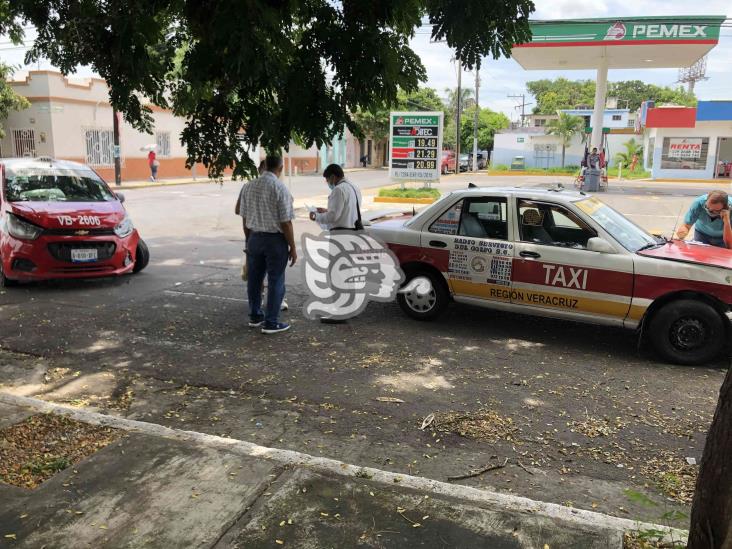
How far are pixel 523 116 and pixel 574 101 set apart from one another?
7.37 metres

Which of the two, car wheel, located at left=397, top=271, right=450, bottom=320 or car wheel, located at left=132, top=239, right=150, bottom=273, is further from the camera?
car wheel, located at left=132, top=239, right=150, bottom=273

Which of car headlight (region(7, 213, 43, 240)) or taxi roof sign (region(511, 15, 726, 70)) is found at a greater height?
taxi roof sign (region(511, 15, 726, 70))

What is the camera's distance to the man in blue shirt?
23.2 feet

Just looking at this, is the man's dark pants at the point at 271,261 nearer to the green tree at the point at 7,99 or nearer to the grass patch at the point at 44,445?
the grass patch at the point at 44,445

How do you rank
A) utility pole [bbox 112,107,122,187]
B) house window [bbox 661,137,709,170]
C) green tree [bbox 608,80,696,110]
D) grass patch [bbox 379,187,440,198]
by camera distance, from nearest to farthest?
grass patch [bbox 379,187,440,198], utility pole [bbox 112,107,122,187], house window [bbox 661,137,709,170], green tree [bbox 608,80,696,110]

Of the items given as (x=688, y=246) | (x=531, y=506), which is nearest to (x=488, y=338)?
(x=688, y=246)

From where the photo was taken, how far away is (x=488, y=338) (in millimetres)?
6758

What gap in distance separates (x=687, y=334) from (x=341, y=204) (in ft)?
12.6

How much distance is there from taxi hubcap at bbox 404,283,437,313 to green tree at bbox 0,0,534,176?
2.79 meters

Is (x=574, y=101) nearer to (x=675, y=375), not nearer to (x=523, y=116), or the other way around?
(x=523, y=116)

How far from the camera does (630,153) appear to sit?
1885 inches

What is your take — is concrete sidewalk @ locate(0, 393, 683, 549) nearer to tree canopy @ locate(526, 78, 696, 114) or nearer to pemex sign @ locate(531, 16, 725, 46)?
pemex sign @ locate(531, 16, 725, 46)

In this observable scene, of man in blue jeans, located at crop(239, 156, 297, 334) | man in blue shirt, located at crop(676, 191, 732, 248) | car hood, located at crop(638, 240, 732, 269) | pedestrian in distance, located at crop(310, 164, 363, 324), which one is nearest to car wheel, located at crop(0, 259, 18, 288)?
man in blue jeans, located at crop(239, 156, 297, 334)

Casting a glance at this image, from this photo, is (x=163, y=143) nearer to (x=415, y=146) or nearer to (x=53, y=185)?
(x=415, y=146)
